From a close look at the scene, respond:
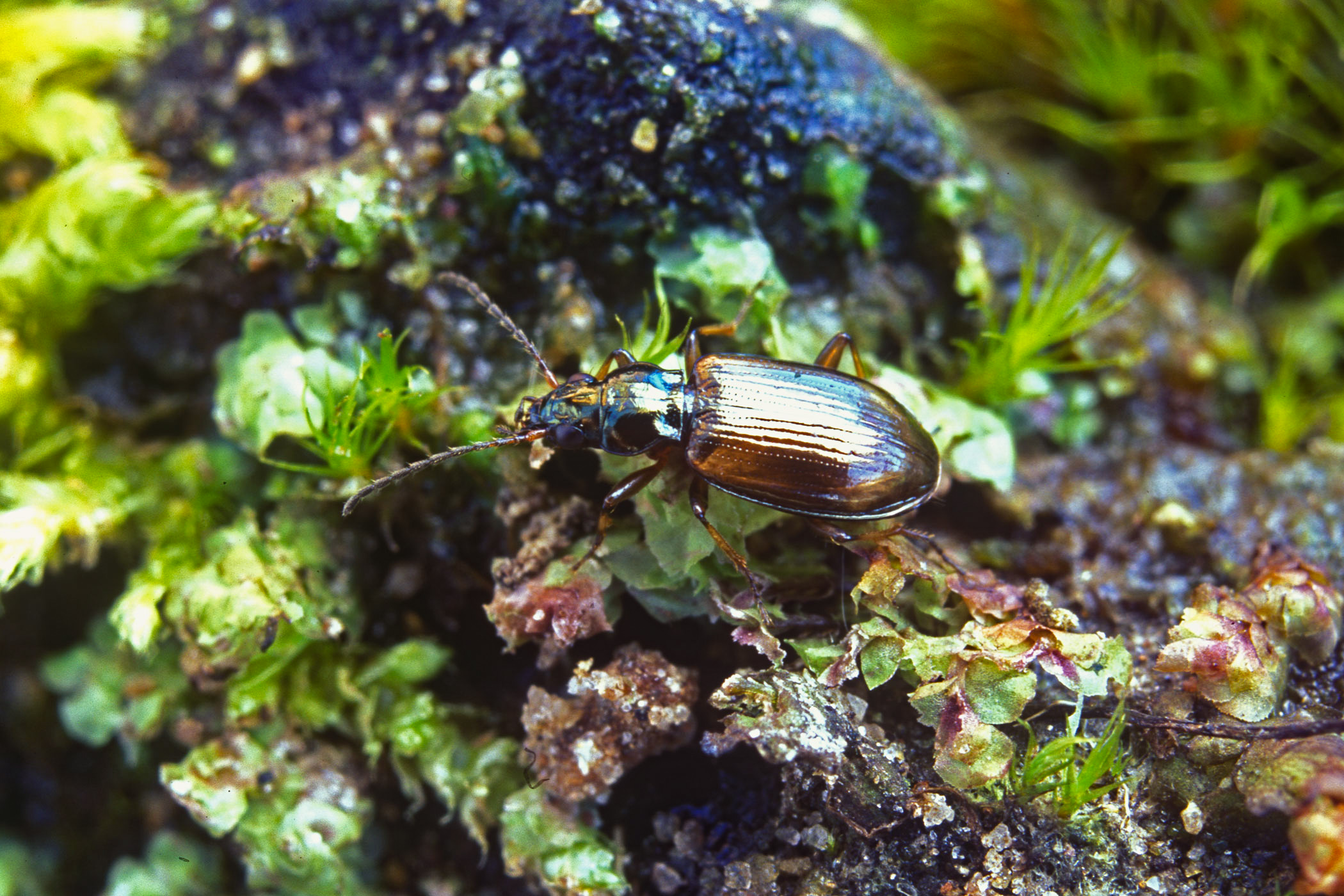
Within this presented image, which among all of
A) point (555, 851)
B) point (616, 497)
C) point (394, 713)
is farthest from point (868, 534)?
point (394, 713)

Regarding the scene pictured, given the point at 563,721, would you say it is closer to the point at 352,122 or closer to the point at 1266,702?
the point at 1266,702

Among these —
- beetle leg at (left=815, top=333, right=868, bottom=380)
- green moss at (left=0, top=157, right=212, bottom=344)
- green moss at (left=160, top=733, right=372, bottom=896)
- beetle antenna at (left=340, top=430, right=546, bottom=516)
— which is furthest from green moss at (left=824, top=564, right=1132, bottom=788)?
green moss at (left=0, top=157, right=212, bottom=344)

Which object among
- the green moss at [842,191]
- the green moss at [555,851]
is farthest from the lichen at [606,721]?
the green moss at [842,191]

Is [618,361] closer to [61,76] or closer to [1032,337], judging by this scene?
[1032,337]

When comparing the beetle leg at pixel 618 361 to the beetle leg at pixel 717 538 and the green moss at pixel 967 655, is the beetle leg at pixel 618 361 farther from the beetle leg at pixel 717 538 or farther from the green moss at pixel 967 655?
the green moss at pixel 967 655

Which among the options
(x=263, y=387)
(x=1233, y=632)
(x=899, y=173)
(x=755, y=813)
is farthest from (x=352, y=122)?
(x=1233, y=632)

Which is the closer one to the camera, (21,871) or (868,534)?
(868,534)
